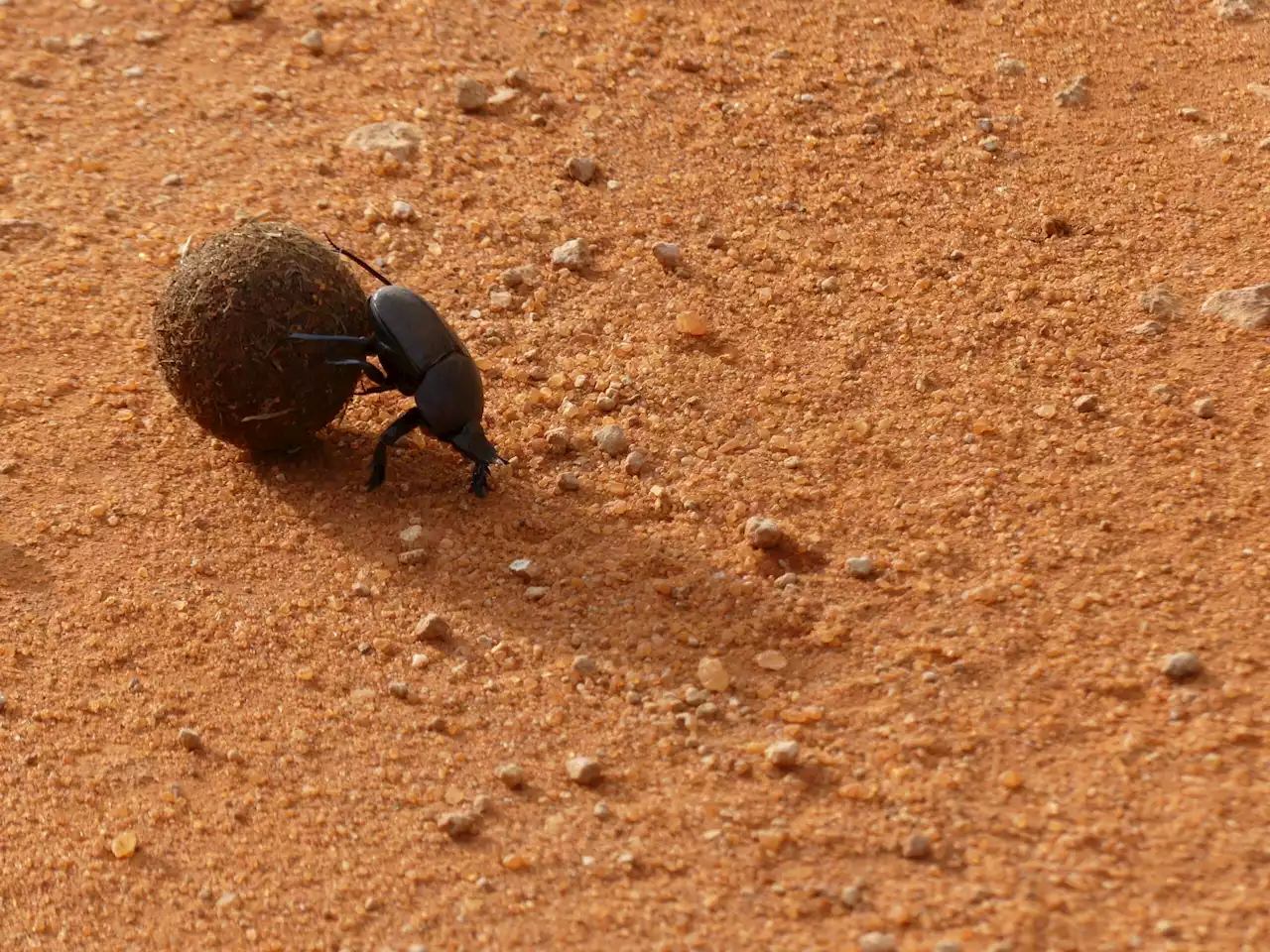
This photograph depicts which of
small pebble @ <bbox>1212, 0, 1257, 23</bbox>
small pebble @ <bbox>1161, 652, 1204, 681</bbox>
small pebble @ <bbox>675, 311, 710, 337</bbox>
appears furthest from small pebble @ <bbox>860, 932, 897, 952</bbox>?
small pebble @ <bbox>1212, 0, 1257, 23</bbox>

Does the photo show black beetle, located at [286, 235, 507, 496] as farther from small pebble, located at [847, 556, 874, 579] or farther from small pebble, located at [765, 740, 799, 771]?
small pebble, located at [765, 740, 799, 771]

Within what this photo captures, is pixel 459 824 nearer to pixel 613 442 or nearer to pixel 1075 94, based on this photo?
pixel 613 442

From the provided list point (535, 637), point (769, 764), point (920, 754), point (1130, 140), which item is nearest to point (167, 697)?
point (535, 637)

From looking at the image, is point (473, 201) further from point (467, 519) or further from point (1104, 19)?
point (1104, 19)

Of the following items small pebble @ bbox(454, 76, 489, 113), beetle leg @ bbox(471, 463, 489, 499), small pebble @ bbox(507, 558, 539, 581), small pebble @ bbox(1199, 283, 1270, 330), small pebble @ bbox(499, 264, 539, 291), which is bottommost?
small pebble @ bbox(507, 558, 539, 581)

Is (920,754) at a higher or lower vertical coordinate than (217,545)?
higher

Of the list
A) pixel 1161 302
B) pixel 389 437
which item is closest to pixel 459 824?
pixel 389 437

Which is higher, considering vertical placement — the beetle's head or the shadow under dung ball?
the shadow under dung ball
